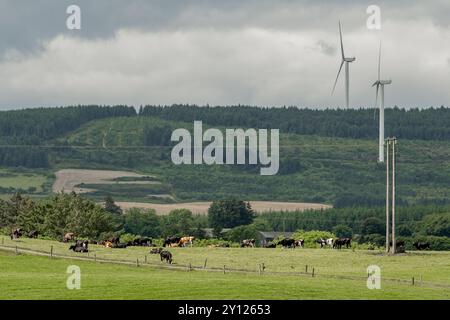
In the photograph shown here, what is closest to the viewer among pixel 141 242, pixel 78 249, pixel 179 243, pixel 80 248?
pixel 78 249

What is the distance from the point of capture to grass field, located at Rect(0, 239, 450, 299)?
6938 centimetres

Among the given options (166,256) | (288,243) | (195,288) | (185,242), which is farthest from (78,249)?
(195,288)

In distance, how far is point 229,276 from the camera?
86.1 meters

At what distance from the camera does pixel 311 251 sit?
11231 cm

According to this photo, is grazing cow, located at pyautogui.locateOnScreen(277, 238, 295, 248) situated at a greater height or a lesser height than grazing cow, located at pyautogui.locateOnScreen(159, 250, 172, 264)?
lesser

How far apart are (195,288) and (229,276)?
15.7m

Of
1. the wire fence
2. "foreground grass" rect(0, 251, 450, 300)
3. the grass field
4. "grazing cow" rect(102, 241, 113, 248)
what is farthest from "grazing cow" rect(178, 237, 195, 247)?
"foreground grass" rect(0, 251, 450, 300)

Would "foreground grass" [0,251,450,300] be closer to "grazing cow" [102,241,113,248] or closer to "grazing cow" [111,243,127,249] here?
"grazing cow" [111,243,127,249]

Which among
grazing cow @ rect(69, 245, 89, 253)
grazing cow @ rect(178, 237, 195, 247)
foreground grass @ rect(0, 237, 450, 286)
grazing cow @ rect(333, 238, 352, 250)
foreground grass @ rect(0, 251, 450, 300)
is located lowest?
grazing cow @ rect(178, 237, 195, 247)

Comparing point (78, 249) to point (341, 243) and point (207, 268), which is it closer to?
point (207, 268)
